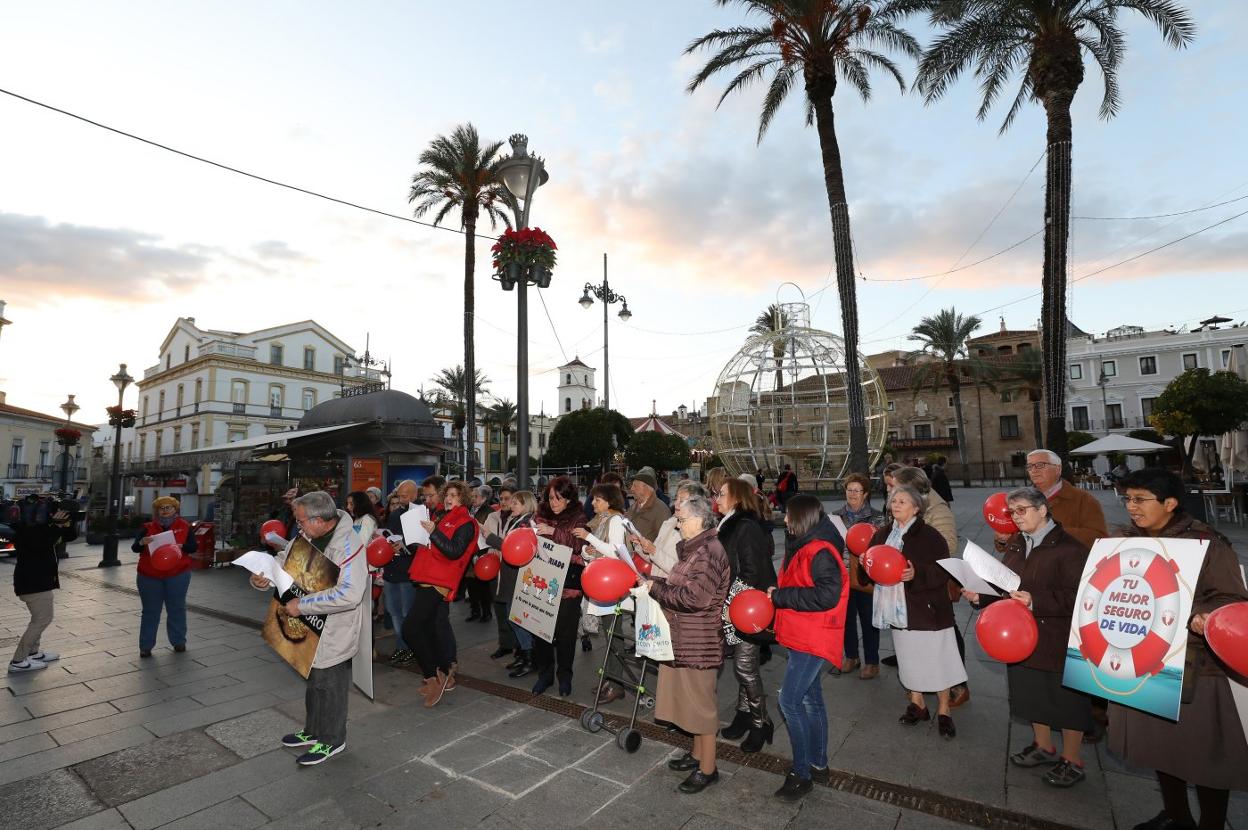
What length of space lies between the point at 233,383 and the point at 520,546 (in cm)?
5611

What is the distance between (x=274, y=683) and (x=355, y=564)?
278cm

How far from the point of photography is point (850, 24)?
12.8m

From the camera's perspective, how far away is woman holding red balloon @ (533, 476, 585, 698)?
547 centimetres

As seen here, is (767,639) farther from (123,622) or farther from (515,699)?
(123,622)

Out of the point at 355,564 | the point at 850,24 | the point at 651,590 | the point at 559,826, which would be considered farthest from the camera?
the point at 850,24

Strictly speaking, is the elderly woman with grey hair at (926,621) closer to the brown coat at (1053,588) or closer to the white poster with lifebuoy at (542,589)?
the brown coat at (1053,588)

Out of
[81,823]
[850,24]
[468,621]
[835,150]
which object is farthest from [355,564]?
[850,24]

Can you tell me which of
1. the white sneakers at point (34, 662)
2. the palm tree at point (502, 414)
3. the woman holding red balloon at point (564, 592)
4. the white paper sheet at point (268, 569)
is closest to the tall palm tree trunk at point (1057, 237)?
the woman holding red balloon at point (564, 592)

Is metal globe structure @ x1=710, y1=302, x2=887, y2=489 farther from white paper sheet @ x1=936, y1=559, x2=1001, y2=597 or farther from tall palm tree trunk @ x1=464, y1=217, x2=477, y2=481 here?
white paper sheet @ x1=936, y1=559, x2=1001, y2=597

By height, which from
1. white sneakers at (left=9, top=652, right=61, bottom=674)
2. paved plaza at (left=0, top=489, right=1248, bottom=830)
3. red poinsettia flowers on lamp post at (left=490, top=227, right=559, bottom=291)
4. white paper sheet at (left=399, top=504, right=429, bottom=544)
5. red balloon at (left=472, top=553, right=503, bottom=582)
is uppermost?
red poinsettia flowers on lamp post at (left=490, top=227, right=559, bottom=291)

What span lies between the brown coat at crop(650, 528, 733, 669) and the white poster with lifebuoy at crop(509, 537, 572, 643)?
1661 mm

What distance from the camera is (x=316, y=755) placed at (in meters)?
4.16

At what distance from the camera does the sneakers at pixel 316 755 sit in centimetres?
412

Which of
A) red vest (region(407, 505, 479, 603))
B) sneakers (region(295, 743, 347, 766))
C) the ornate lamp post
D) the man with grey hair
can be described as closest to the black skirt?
the man with grey hair
